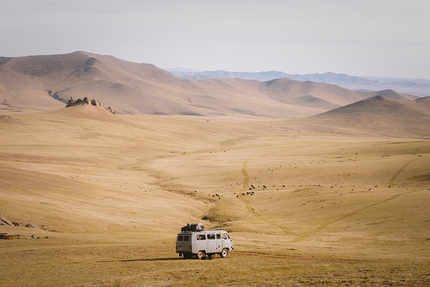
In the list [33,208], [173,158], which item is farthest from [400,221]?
[173,158]

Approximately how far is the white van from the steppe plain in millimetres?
587

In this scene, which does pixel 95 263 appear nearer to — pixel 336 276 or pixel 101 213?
pixel 336 276

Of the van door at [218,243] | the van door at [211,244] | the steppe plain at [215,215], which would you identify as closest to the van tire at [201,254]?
the van door at [211,244]

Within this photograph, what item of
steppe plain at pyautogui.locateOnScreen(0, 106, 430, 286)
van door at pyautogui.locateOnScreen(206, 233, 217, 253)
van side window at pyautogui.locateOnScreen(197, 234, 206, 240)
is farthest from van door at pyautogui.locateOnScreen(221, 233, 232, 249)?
van side window at pyautogui.locateOnScreen(197, 234, 206, 240)

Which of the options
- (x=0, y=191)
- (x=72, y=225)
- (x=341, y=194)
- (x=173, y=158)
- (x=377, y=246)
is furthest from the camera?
(x=173, y=158)

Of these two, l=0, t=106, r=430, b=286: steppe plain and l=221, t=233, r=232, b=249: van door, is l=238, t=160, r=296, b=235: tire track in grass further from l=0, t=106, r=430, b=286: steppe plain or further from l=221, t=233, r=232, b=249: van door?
l=221, t=233, r=232, b=249: van door

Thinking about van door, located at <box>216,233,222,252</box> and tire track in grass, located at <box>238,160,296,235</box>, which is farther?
tire track in grass, located at <box>238,160,296,235</box>

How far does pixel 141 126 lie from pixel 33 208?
4356 inches

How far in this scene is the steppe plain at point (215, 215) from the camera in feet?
76.7

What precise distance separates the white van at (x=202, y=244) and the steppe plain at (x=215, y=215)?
0.59 meters

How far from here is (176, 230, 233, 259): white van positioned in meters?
27.8

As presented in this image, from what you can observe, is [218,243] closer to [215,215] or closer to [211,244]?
[211,244]

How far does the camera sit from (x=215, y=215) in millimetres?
51219

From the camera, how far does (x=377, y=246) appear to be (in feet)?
112
